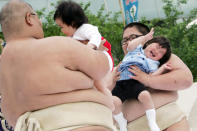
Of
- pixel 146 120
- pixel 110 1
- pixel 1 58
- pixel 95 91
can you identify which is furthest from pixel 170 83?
pixel 110 1

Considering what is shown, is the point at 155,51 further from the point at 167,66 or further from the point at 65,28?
the point at 65,28

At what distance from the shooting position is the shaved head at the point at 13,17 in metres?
1.68

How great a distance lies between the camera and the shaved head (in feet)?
5.50

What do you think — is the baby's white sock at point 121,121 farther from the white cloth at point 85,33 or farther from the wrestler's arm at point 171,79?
the white cloth at point 85,33

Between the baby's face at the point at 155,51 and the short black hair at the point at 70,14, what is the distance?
68 centimetres

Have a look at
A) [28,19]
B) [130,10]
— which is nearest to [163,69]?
[28,19]

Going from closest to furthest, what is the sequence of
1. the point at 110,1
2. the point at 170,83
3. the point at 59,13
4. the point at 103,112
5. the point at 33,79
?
the point at 33,79, the point at 103,112, the point at 170,83, the point at 59,13, the point at 110,1

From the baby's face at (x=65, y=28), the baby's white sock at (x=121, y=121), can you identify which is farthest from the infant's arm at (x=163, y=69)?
the baby's face at (x=65, y=28)

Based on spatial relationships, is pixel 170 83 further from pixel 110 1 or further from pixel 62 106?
pixel 110 1

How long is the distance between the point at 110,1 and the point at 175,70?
17.2 m

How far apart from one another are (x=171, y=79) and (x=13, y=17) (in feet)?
4.19

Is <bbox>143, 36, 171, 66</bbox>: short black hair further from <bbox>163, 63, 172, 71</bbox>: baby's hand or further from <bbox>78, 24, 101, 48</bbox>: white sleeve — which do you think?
<bbox>78, 24, 101, 48</bbox>: white sleeve

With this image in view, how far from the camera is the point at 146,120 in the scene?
243 cm

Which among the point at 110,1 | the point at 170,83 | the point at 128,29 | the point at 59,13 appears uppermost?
the point at 59,13
